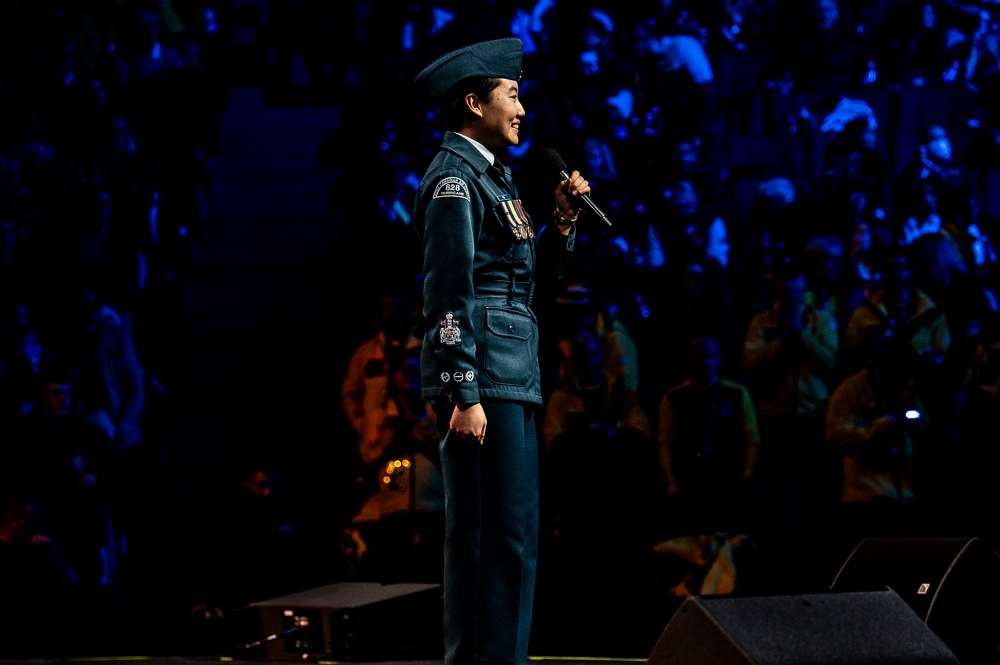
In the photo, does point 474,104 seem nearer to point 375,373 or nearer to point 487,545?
point 487,545

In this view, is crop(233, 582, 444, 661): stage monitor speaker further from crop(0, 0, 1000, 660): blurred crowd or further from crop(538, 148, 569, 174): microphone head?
crop(538, 148, 569, 174): microphone head

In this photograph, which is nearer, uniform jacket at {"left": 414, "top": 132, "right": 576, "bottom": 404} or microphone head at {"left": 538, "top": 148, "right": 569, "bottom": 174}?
uniform jacket at {"left": 414, "top": 132, "right": 576, "bottom": 404}

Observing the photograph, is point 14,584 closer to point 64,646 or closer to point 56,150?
point 64,646

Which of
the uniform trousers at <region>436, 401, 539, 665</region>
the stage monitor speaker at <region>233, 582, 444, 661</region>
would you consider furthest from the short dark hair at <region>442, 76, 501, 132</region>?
the stage monitor speaker at <region>233, 582, 444, 661</region>

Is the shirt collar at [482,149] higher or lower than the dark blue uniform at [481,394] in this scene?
higher

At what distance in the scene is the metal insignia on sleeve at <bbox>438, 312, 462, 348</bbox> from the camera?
7.49ft

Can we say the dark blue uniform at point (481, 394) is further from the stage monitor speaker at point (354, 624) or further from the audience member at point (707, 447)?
the audience member at point (707, 447)

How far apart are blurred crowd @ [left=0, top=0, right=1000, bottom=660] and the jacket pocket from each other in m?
2.62

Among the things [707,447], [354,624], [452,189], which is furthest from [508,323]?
[707,447]

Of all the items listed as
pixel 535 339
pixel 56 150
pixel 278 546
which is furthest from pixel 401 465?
pixel 535 339

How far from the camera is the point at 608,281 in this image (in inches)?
225

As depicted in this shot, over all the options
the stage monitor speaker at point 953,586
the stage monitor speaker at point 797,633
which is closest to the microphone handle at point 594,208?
the stage monitor speaker at point 797,633

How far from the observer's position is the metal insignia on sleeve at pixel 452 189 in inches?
92.3

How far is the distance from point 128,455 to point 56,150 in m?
1.70
